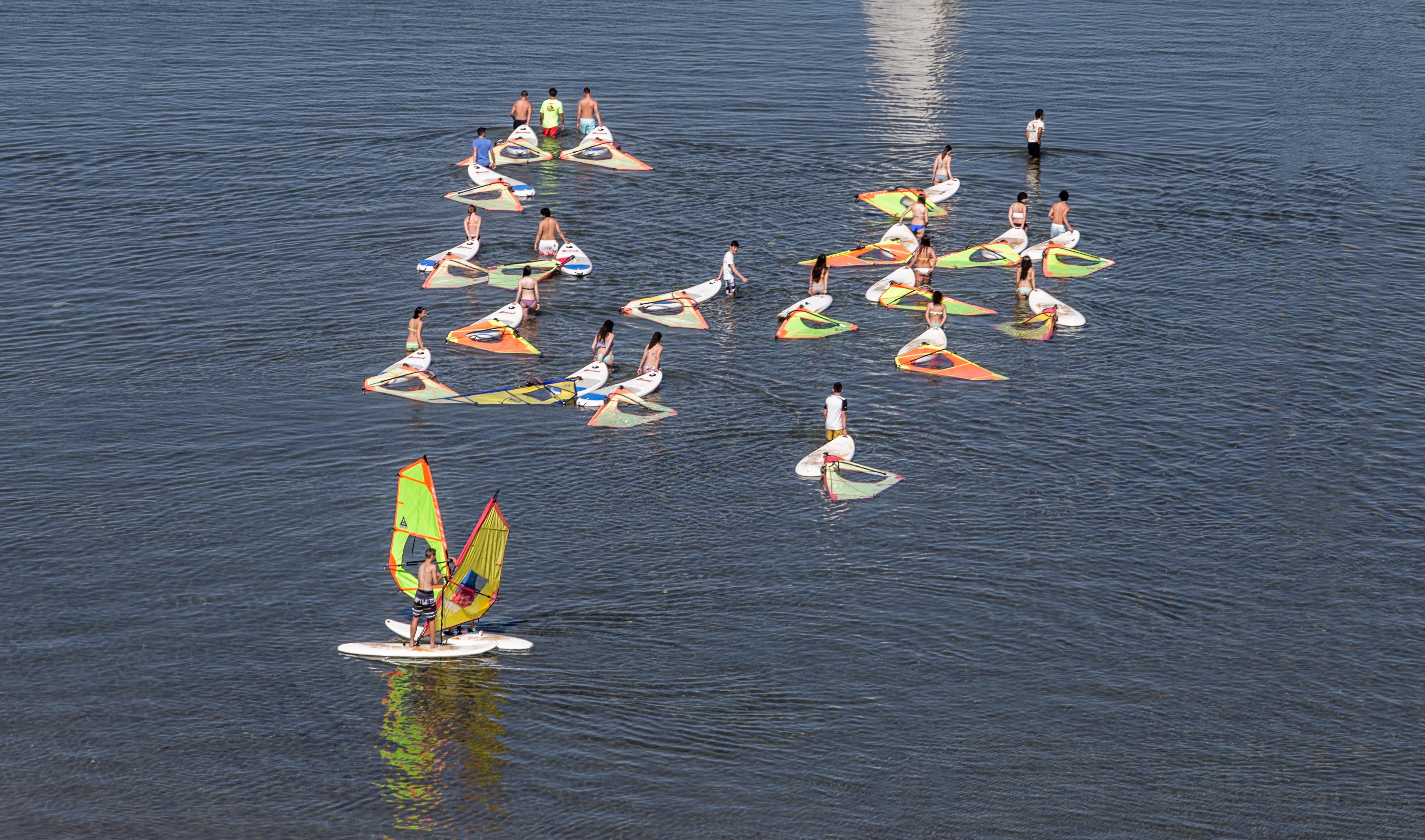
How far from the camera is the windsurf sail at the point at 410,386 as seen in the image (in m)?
40.2

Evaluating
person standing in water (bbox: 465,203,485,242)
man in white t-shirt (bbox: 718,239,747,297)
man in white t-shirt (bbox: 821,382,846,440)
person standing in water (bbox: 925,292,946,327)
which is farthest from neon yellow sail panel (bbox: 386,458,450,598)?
person standing in water (bbox: 465,203,485,242)

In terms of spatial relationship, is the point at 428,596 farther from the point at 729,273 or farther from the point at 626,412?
the point at 729,273

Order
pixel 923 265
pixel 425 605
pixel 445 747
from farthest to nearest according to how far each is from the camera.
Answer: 1. pixel 923 265
2. pixel 425 605
3. pixel 445 747

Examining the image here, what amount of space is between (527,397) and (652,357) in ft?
12.5

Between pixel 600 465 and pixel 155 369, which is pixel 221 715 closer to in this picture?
pixel 600 465

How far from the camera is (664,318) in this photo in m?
45.9

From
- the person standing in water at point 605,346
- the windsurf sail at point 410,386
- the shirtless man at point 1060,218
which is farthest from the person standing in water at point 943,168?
the windsurf sail at point 410,386

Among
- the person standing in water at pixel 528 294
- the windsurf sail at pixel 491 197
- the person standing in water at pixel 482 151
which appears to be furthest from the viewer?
the person standing in water at pixel 482 151

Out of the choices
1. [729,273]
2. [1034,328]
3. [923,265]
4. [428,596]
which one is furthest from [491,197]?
[428,596]

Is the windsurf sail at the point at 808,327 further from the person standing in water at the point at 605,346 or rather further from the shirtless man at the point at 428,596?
the shirtless man at the point at 428,596

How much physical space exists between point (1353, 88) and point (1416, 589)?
163 feet

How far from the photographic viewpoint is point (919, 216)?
53.1 metres

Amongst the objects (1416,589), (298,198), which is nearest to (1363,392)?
(1416,589)

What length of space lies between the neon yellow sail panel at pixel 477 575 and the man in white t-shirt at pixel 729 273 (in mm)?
19918
